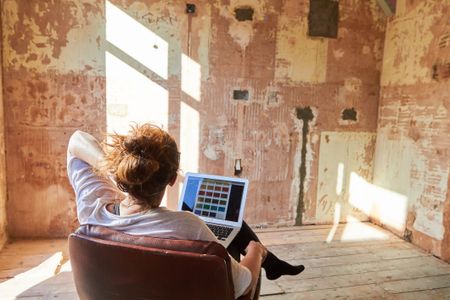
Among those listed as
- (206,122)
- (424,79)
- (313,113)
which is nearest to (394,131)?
(424,79)

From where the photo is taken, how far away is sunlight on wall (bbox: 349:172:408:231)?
10.9 ft

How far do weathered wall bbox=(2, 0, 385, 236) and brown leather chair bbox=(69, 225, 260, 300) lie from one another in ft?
7.01

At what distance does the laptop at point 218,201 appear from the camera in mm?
1717

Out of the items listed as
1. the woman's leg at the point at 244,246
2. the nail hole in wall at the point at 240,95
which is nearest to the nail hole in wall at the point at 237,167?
the nail hole in wall at the point at 240,95

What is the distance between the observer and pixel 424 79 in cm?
307

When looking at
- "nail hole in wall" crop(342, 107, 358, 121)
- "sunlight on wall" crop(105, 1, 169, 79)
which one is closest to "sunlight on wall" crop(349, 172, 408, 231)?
"nail hole in wall" crop(342, 107, 358, 121)

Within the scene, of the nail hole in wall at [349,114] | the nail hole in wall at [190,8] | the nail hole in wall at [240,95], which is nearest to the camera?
the nail hole in wall at [190,8]

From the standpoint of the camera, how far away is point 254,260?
1311 millimetres

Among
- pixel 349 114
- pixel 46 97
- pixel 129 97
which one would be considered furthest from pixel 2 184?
pixel 349 114

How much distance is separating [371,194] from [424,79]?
49.5 inches

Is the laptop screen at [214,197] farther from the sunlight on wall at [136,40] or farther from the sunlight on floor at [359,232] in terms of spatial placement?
the sunlight on floor at [359,232]

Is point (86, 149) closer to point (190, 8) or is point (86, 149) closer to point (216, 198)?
point (216, 198)

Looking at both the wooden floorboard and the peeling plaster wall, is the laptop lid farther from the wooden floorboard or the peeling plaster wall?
the peeling plaster wall

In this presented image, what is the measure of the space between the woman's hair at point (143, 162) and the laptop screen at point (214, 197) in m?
0.64
